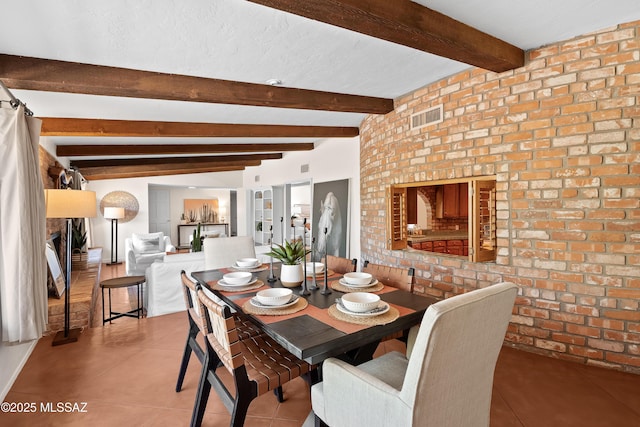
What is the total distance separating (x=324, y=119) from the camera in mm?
4020

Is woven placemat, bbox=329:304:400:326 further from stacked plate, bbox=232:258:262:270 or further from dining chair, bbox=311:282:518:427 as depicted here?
stacked plate, bbox=232:258:262:270

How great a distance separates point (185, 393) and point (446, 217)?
177 inches

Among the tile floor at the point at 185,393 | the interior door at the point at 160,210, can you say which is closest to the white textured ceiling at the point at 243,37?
the tile floor at the point at 185,393

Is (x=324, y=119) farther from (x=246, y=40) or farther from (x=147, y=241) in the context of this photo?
(x=147, y=241)

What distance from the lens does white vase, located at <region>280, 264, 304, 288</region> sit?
206 cm

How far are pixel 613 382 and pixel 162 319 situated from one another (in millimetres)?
3747

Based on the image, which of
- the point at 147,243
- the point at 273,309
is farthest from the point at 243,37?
the point at 147,243

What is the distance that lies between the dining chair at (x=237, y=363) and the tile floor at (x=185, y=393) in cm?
35

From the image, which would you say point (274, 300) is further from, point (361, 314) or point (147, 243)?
point (147, 243)

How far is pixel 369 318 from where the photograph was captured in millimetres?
1496

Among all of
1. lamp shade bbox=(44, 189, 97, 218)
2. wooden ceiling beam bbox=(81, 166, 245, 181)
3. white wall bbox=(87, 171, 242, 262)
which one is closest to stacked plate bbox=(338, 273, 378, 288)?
lamp shade bbox=(44, 189, 97, 218)

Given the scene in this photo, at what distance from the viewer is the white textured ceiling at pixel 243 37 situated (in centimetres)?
165

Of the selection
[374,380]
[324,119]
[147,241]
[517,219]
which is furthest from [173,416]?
[147,241]

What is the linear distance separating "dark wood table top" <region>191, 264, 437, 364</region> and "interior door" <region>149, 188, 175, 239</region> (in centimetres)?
879
